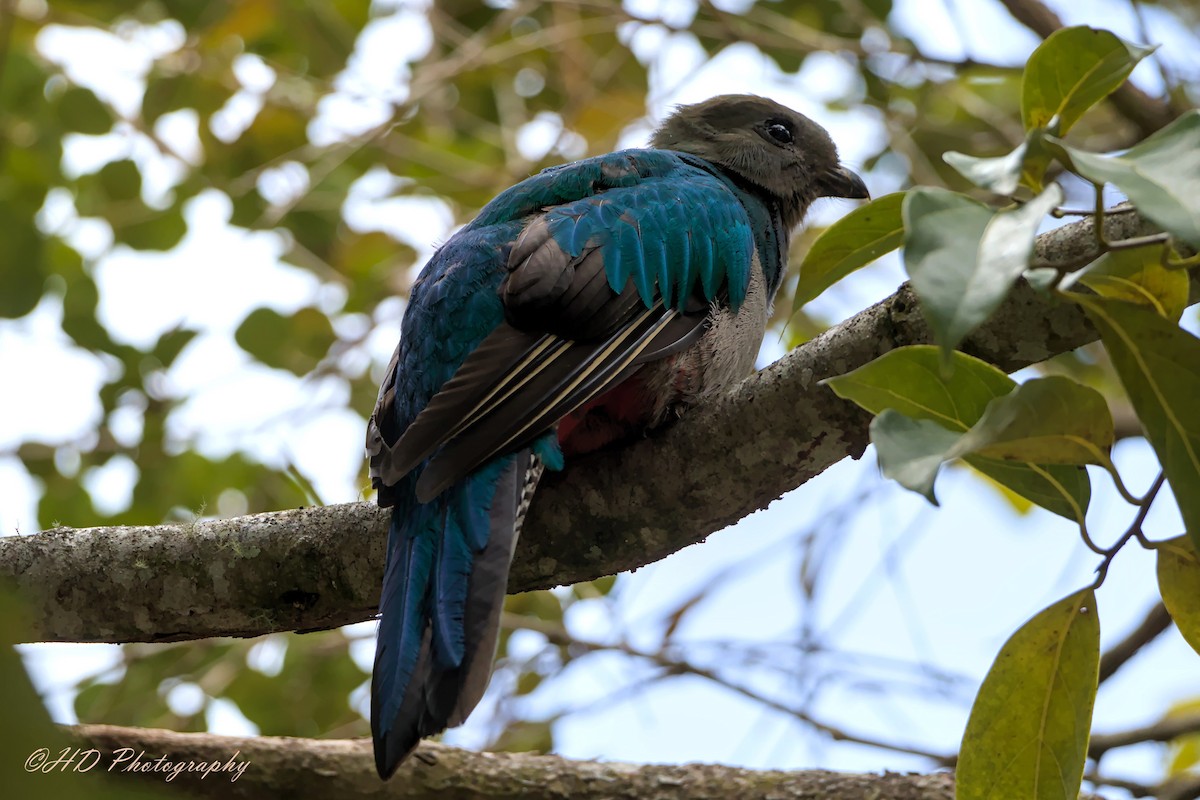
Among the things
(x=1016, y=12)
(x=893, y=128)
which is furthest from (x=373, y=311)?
(x=1016, y=12)

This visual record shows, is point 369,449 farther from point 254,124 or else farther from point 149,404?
point 254,124

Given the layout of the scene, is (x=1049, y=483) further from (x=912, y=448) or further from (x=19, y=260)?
(x=19, y=260)

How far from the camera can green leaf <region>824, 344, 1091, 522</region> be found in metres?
1.71

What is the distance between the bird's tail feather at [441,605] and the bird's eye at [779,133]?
7.29 ft

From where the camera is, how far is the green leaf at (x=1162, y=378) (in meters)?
1.51

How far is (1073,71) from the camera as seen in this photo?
171cm

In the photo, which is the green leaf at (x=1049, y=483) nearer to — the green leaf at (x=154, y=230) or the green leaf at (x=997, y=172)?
the green leaf at (x=997, y=172)

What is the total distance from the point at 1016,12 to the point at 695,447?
2.53 m

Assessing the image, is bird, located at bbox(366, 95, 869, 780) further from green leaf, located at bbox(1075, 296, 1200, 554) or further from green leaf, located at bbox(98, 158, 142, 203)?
green leaf, located at bbox(98, 158, 142, 203)

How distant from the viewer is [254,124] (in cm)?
546

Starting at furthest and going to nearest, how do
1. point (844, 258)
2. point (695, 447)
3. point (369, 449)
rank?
point (369, 449) → point (695, 447) → point (844, 258)

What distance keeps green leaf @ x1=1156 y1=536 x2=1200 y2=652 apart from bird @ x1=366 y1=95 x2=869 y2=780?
4.08 ft

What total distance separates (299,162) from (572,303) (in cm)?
294

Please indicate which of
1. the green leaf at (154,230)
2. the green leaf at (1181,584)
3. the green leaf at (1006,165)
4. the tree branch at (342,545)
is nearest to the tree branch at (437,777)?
the tree branch at (342,545)
